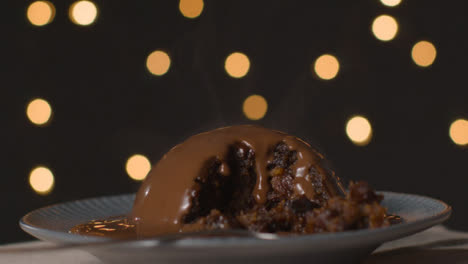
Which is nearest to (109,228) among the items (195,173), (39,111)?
(195,173)

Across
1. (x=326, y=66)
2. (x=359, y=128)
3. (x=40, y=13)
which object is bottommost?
(x=359, y=128)

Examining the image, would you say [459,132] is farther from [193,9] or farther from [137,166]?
[137,166]

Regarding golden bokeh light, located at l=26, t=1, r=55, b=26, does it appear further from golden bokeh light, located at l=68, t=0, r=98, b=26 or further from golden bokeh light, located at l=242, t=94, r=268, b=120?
golden bokeh light, located at l=242, t=94, r=268, b=120

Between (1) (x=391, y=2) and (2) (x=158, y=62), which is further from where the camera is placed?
(2) (x=158, y=62)

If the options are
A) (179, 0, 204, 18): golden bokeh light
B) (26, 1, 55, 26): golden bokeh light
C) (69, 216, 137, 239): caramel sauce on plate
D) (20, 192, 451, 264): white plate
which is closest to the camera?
(20, 192, 451, 264): white plate

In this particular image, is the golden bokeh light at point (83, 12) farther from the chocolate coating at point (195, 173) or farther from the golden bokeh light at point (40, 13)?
the chocolate coating at point (195, 173)

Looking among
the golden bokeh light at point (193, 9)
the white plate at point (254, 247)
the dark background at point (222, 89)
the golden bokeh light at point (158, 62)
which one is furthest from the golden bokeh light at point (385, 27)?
the white plate at point (254, 247)

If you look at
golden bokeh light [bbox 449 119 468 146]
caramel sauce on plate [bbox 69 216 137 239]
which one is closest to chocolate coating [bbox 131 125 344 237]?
caramel sauce on plate [bbox 69 216 137 239]
